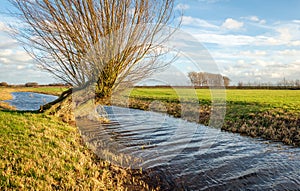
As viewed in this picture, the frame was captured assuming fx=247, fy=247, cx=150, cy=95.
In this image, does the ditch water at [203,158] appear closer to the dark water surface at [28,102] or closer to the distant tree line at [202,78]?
the dark water surface at [28,102]

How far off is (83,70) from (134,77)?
2.72m

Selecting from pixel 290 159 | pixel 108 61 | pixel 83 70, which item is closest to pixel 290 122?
pixel 290 159

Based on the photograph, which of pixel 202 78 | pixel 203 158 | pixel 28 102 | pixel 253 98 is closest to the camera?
pixel 203 158

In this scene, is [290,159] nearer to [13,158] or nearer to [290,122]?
[290,122]

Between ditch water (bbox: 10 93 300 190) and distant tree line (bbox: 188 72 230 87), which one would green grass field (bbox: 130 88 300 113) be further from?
ditch water (bbox: 10 93 300 190)

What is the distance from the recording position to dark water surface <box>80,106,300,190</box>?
6855 mm

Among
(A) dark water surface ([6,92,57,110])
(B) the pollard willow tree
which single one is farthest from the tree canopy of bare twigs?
(A) dark water surface ([6,92,57,110])

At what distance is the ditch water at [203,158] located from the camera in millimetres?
6848

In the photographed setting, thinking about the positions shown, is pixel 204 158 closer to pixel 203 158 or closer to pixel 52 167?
pixel 203 158

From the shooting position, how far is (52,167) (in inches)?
252

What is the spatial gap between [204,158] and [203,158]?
0.04 meters

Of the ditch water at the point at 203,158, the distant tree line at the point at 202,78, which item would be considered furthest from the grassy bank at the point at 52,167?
the distant tree line at the point at 202,78

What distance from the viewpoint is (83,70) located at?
12.8 meters

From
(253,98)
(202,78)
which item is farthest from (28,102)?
(253,98)
